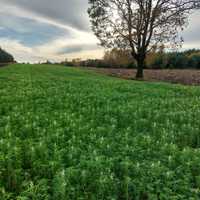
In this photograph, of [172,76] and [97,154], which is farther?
[172,76]

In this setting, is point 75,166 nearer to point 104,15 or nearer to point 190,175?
point 190,175

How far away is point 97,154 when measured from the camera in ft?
17.9

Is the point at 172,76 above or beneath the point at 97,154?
beneath

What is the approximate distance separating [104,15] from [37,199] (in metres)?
31.4

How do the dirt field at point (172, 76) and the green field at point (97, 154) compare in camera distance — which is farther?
the dirt field at point (172, 76)

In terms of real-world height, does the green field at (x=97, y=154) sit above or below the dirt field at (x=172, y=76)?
Result: above

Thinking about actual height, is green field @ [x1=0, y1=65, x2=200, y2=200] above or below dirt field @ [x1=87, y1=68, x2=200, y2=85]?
above

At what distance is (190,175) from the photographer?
4773 millimetres

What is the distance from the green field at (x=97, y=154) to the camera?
4305mm

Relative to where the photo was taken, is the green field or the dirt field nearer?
the green field

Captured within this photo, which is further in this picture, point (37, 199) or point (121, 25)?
point (121, 25)

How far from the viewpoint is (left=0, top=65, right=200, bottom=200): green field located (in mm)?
4305

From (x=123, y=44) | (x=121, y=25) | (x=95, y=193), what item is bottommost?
(x=95, y=193)

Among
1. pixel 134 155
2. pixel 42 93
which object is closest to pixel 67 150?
pixel 134 155
